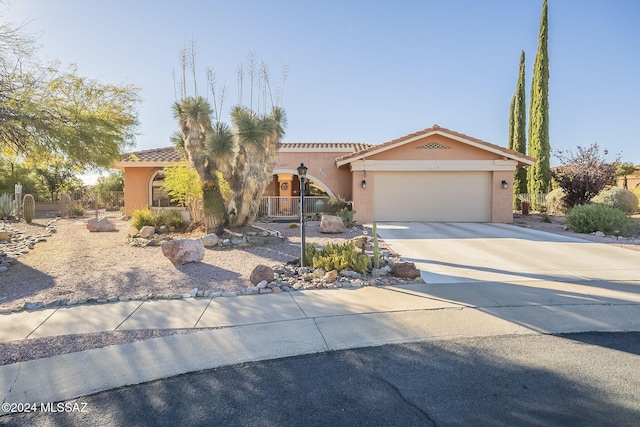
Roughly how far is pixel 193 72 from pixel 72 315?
1010 cm

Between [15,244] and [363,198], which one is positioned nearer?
[15,244]

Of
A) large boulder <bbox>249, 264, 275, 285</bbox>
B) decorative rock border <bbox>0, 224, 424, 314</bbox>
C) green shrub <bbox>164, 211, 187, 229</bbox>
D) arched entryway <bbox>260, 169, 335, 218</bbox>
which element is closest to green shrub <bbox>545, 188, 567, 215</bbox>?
arched entryway <bbox>260, 169, 335, 218</bbox>

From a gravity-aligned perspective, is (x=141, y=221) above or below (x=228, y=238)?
above

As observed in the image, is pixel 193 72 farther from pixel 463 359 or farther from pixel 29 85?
pixel 463 359

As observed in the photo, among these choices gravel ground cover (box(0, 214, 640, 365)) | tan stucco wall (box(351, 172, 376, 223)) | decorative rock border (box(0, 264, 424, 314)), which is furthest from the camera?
tan stucco wall (box(351, 172, 376, 223))

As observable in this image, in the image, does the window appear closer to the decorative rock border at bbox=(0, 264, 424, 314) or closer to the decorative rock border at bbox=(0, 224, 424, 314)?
the decorative rock border at bbox=(0, 224, 424, 314)

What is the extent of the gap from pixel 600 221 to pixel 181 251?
1393 cm

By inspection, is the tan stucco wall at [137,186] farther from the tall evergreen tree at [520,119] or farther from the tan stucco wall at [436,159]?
the tall evergreen tree at [520,119]

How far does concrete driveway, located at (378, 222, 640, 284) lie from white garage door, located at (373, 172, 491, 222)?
3848 millimetres

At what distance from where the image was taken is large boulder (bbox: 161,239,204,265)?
801cm

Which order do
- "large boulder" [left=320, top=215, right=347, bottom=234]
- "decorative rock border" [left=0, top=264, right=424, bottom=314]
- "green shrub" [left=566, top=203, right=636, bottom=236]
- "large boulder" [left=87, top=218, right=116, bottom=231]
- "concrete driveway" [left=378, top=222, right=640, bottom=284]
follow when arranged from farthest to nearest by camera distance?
"large boulder" [left=87, top=218, right=116, bottom=231], "large boulder" [left=320, top=215, right=347, bottom=234], "green shrub" [left=566, top=203, right=636, bottom=236], "concrete driveway" [left=378, top=222, right=640, bottom=284], "decorative rock border" [left=0, top=264, right=424, bottom=314]

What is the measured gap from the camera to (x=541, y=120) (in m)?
23.8

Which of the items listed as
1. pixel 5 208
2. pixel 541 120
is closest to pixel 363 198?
pixel 541 120

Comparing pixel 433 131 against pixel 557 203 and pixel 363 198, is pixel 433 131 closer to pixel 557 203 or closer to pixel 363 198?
pixel 363 198
